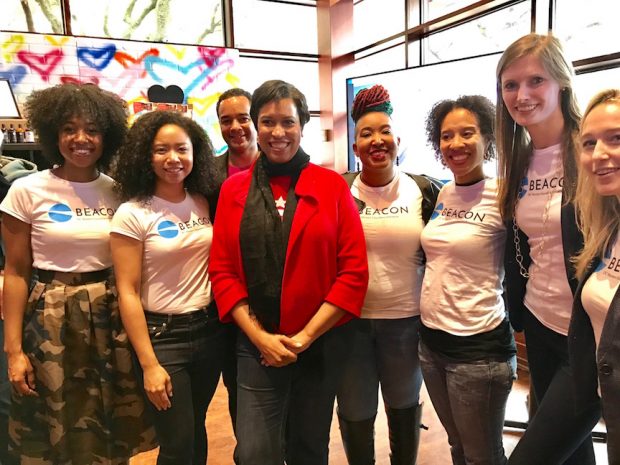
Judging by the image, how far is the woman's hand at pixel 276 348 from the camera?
1435 millimetres

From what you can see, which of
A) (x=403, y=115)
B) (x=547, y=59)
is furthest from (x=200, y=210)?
(x=403, y=115)

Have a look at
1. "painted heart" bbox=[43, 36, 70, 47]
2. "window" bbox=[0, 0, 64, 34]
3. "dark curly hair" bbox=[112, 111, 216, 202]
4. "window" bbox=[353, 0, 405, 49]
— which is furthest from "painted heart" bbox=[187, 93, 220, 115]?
"dark curly hair" bbox=[112, 111, 216, 202]

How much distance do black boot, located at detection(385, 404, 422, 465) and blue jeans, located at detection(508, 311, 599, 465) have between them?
46 centimetres

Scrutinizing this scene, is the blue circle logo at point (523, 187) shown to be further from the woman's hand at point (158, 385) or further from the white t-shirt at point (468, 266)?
the woman's hand at point (158, 385)

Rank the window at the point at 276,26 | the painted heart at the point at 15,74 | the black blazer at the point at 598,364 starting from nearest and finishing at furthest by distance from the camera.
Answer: the black blazer at the point at 598,364 < the painted heart at the point at 15,74 < the window at the point at 276,26

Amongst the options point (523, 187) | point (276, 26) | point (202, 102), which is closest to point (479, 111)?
point (523, 187)

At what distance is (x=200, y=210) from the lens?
65.2 inches

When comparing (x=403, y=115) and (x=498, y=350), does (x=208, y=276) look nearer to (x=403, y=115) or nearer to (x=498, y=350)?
(x=498, y=350)

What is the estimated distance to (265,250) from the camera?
4.79 ft

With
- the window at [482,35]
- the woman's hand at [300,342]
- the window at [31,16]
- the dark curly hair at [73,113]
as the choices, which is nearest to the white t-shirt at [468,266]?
the woman's hand at [300,342]

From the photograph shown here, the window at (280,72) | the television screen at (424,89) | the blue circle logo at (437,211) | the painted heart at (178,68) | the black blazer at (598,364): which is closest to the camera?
the black blazer at (598,364)

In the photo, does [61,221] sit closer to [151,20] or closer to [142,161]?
[142,161]

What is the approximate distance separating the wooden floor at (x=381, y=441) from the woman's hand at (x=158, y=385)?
3.24 feet

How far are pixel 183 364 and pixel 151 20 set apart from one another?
15.0 feet
